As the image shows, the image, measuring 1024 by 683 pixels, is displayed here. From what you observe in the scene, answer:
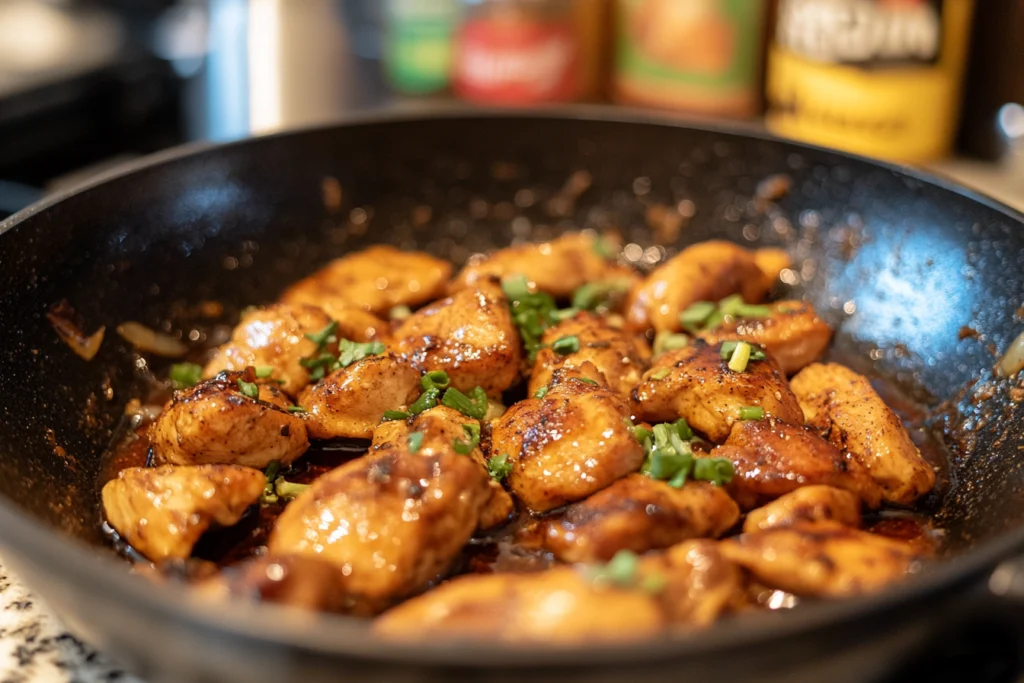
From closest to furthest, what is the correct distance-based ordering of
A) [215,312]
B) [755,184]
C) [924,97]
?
1. [215,312]
2. [755,184]
3. [924,97]

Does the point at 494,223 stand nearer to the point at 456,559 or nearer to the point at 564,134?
the point at 564,134

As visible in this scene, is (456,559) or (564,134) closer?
(456,559)

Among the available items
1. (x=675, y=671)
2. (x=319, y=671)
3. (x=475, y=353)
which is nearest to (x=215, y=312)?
(x=475, y=353)

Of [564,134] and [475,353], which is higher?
[564,134]

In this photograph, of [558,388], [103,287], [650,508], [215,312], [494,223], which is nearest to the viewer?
[650,508]

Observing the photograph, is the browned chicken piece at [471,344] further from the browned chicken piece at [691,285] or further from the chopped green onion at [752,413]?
the chopped green onion at [752,413]

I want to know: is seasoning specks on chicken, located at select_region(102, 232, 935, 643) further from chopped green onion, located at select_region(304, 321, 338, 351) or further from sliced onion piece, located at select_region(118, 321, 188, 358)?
sliced onion piece, located at select_region(118, 321, 188, 358)

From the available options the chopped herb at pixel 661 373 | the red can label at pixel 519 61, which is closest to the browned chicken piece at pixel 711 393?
the chopped herb at pixel 661 373

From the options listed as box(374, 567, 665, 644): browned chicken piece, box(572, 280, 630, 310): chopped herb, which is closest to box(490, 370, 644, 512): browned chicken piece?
box(374, 567, 665, 644): browned chicken piece
